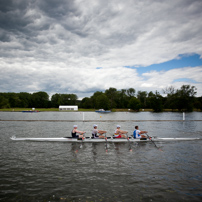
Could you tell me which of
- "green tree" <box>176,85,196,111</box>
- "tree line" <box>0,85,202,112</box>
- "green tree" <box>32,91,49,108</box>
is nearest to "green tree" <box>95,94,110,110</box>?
"tree line" <box>0,85,202,112</box>

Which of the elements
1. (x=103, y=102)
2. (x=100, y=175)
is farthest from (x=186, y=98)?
(x=100, y=175)

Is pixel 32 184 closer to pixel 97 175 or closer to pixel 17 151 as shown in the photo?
pixel 97 175

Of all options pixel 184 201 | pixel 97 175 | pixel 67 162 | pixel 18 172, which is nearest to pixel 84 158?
pixel 67 162

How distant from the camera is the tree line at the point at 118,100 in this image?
117 metres

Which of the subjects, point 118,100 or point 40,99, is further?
point 40,99

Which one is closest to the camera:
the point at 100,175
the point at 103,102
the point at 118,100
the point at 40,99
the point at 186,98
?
the point at 100,175

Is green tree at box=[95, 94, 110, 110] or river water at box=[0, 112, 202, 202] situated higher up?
green tree at box=[95, 94, 110, 110]

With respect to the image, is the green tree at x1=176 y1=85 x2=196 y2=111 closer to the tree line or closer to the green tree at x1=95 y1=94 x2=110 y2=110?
the tree line

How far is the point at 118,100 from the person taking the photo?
544 ft

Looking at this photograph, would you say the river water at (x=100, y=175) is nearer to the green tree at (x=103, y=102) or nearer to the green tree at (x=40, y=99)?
the green tree at (x=103, y=102)

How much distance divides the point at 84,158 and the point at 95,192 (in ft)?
18.4

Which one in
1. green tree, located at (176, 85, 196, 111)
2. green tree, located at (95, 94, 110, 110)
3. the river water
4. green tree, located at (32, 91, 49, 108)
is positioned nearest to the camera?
the river water

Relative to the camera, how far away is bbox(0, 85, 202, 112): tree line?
11662 centimetres

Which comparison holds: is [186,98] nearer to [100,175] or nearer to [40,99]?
[100,175]
